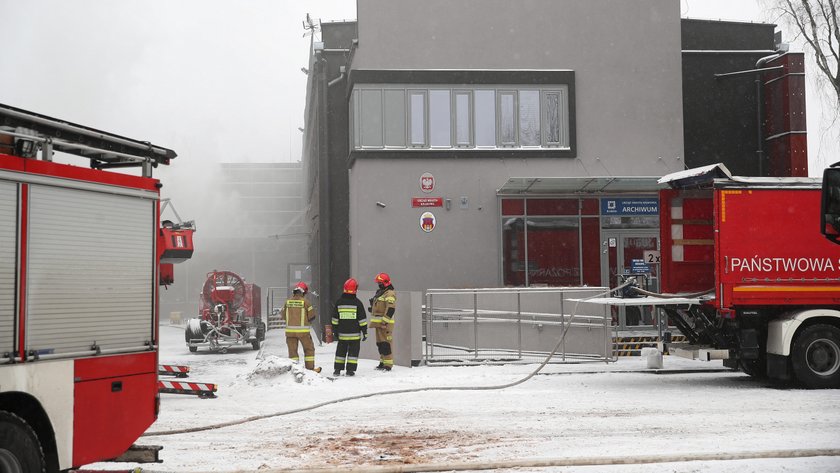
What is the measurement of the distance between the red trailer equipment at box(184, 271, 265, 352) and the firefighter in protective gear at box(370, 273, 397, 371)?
7.84m

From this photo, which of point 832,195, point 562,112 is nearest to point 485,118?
point 562,112

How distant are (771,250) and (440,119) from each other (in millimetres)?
11673

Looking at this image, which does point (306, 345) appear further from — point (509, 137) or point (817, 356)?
point (509, 137)

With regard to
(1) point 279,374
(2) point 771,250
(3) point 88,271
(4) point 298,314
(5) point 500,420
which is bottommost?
(5) point 500,420

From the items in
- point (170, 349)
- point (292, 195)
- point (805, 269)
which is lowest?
point (170, 349)

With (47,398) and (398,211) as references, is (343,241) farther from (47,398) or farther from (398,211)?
(47,398)

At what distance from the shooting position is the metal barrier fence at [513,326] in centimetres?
1812

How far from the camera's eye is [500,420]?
1108 cm

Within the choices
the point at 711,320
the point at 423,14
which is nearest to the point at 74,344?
the point at 711,320

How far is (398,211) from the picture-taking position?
76.8 feet

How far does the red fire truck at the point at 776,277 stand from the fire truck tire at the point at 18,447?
9.95 m

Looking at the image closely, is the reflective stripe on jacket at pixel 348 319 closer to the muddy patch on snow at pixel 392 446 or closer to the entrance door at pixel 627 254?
the muddy patch on snow at pixel 392 446

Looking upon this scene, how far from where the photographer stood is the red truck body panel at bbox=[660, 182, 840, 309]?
44.9ft

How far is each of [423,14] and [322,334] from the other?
9.43 metres
